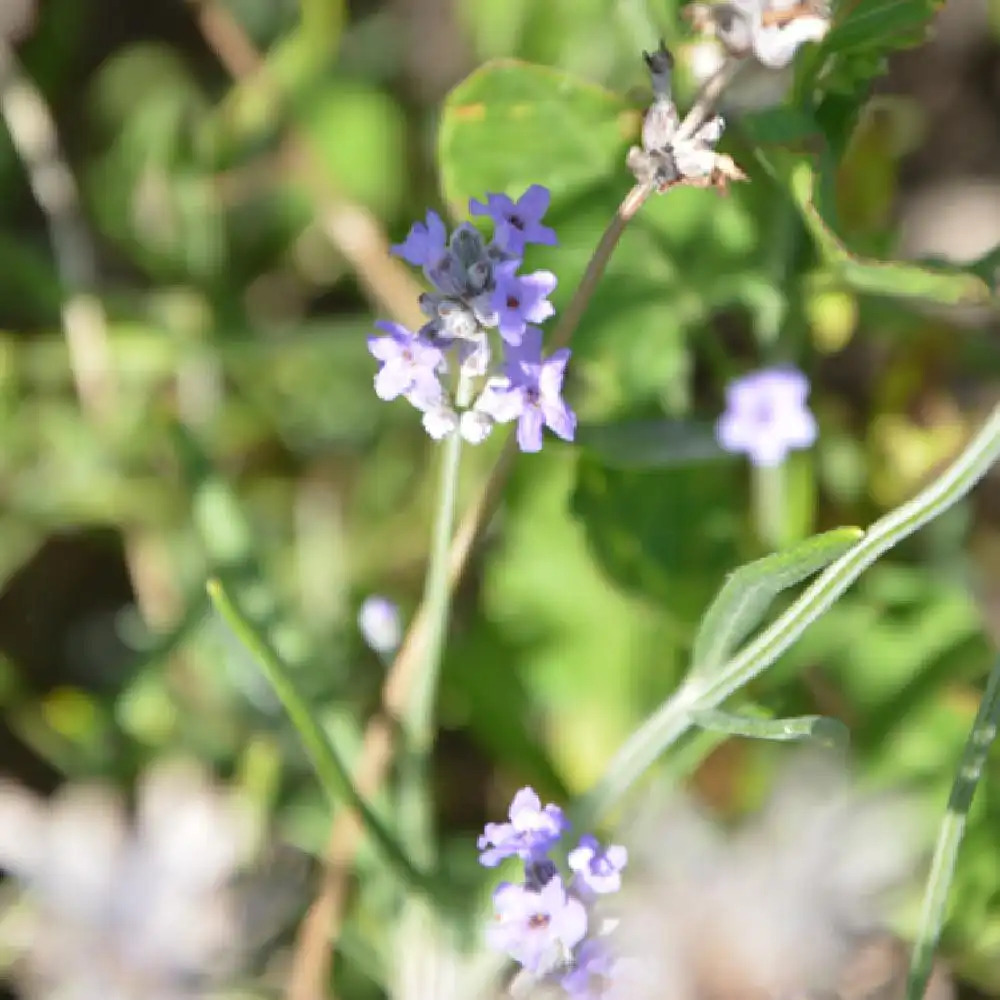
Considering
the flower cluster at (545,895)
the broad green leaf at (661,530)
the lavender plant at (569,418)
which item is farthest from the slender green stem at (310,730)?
the broad green leaf at (661,530)

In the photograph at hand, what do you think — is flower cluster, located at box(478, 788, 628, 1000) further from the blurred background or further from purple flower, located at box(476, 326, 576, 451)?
the blurred background

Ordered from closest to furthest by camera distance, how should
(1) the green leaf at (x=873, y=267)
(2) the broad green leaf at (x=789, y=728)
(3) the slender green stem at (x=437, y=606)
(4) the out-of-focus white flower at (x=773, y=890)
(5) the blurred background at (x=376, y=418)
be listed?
(2) the broad green leaf at (x=789, y=728), (3) the slender green stem at (x=437, y=606), (1) the green leaf at (x=873, y=267), (4) the out-of-focus white flower at (x=773, y=890), (5) the blurred background at (x=376, y=418)

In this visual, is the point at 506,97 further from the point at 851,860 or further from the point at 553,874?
the point at 851,860

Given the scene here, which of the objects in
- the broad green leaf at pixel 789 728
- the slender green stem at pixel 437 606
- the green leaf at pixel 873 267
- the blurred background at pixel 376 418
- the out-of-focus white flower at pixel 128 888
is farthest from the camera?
the blurred background at pixel 376 418

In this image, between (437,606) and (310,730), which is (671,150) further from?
(310,730)

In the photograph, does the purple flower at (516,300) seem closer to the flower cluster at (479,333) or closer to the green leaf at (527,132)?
the flower cluster at (479,333)

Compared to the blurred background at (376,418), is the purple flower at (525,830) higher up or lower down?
lower down

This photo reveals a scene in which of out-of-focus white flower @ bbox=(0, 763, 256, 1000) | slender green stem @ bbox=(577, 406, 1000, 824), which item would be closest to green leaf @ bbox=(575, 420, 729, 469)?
slender green stem @ bbox=(577, 406, 1000, 824)
